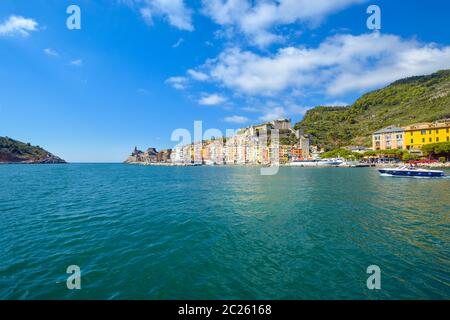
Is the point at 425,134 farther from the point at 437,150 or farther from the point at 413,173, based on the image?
the point at 413,173

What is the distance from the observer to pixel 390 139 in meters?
99.4

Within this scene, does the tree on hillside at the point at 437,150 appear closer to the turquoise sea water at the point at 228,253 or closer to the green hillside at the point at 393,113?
the green hillside at the point at 393,113

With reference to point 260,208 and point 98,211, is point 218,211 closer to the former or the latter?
point 260,208

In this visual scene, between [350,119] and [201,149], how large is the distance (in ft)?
485

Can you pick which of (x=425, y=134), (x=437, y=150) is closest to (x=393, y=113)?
(x=425, y=134)

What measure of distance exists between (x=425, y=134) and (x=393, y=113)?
85553 millimetres

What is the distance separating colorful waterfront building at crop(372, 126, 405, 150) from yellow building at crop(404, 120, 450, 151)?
316cm

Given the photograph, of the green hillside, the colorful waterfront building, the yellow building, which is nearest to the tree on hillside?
the yellow building

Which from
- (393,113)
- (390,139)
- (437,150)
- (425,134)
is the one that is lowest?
(437,150)

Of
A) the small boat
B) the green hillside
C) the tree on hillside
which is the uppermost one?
the green hillside

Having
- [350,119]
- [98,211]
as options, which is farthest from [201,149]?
[98,211]

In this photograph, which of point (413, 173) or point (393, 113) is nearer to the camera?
point (413, 173)

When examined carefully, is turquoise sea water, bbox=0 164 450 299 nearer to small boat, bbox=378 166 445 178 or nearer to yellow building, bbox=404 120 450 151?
small boat, bbox=378 166 445 178

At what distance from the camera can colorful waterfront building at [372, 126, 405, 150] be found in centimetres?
9488
